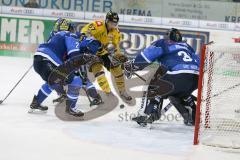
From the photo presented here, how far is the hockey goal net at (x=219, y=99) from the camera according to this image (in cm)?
432

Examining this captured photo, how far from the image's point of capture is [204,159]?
386 cm

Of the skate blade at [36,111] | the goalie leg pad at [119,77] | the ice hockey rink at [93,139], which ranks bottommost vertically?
the ice hockey rink at [93,139]

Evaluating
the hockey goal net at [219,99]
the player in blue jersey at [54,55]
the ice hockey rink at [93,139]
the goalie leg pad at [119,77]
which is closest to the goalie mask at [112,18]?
the goalie leg pad at [119,77]

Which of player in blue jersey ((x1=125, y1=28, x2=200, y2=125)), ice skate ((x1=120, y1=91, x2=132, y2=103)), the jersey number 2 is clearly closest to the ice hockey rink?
player in blue jersey ((x1=125, y1=28, x2=200, y2=125))

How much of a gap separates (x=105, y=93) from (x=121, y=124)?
1.25 m

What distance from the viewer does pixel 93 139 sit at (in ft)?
14.4

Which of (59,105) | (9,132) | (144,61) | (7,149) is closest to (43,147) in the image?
(7,149)

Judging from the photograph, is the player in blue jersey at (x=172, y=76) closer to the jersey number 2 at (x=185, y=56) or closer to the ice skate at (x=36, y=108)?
the jersey number 2 at (x=185, y=56)

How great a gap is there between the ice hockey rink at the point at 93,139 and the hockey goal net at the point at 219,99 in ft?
0.56

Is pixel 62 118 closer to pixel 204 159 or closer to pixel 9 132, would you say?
pixel 9 132

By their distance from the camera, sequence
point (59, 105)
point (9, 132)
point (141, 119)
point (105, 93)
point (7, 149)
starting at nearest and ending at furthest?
point (7, 149) → point (9, 132) → point (141, 119) → point (59, 105) → point (105, 93)

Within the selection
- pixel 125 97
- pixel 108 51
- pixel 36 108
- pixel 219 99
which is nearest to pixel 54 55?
pixel 36 108

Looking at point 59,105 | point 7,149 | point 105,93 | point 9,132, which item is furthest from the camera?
point 105,93

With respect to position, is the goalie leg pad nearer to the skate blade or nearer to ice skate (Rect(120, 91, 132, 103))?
ice skate (Rect(120, 91, 132, 103))
